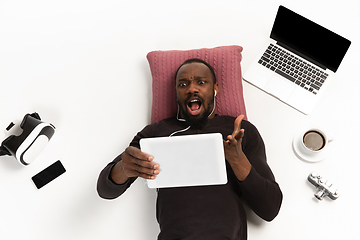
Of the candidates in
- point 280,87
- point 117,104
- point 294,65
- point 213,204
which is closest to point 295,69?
point 294,65

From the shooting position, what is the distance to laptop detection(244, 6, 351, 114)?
154cm

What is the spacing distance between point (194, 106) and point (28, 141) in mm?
894

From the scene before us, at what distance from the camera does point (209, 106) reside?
1.38 metres

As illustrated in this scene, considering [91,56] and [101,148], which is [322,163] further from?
[91,56]

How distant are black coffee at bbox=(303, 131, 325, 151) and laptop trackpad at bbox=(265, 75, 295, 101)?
0.26 m

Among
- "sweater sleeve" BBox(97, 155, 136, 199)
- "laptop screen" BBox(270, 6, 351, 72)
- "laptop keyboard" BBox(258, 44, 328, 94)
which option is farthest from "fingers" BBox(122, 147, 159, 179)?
"laptop screen" BBox(270, 6, 351, 72)

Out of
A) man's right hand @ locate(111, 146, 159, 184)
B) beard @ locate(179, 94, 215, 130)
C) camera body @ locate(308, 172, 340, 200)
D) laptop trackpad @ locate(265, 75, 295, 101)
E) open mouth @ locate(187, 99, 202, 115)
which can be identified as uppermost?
laptop trackpad @ locate(265, 75, 295, 101)

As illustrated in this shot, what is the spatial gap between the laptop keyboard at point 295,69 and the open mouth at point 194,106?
1.82 feet

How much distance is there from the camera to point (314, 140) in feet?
4.74

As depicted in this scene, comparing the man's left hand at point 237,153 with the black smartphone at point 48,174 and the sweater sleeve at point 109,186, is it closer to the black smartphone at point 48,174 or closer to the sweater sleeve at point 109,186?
the sweater sleeve at point 109,186

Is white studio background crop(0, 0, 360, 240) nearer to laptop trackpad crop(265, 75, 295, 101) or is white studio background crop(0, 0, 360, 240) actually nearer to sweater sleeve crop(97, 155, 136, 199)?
laptop trackpad crop(265, 75, 295, 101)

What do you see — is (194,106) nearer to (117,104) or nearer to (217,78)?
(217,78)

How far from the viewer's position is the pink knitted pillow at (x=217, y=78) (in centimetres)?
152

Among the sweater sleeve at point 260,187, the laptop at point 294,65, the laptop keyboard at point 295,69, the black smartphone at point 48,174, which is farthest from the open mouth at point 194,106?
the black smartphone at point 48,174
